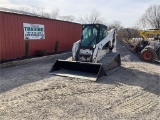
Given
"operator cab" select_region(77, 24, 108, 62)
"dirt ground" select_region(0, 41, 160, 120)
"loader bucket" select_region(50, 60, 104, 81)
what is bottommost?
"dirt ground" select_region(0, 41, 160, 120)

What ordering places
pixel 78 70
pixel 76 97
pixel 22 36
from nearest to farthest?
pixel 76 97 < pixel 78 70 < pixel 22 36

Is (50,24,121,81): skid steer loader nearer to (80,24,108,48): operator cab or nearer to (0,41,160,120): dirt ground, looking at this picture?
(80,24,108,48): operator cab

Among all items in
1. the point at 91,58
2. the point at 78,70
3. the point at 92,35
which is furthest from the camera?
the point at 92,35

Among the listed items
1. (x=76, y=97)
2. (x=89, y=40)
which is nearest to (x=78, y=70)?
(x=89, y=40)

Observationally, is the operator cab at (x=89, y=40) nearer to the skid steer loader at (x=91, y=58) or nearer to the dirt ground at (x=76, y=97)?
the skid steer loader at (x=91, y=58)

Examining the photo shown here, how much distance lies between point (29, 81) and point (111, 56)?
4.02 meters

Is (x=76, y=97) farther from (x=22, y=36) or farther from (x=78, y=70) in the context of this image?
(x=22, y=36)

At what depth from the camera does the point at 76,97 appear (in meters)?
5.42

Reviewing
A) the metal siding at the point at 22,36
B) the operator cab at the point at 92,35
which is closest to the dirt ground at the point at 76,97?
the operator cab at the point at 92,35

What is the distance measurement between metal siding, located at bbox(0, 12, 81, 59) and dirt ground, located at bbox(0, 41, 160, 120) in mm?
2387

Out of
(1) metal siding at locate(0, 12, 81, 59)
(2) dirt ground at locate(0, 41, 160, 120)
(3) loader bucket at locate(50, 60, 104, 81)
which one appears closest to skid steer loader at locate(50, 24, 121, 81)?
(3) loader bucket at locate(50, 60, 104, 81)

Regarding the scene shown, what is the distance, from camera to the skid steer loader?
25.3 ft

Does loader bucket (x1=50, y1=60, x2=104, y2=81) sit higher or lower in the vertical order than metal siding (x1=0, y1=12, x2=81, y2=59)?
lower

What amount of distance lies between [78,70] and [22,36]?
4.60 meters
